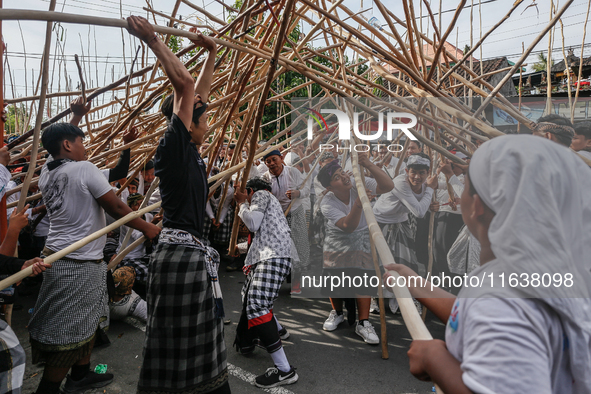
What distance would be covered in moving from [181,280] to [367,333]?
1.93 meters

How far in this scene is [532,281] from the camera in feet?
2.08

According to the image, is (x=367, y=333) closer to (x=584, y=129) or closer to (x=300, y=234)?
(x=300, y=234)

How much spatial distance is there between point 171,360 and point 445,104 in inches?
67.5

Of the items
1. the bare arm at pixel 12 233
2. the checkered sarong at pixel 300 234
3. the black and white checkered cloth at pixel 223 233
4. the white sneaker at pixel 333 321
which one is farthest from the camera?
the black and white checkered cloth at pixel 223 233

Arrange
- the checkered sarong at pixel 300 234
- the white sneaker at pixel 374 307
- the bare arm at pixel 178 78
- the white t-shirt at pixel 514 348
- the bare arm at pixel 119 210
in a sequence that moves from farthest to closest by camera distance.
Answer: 1. the checkered sarong at pixel 300 234
2. the white sneaker at pixel 374 307
3. the bare arm at pixel 119 210
4. the bare arm at pixel 178 78
5. the white t-shirt at pixel 514 348

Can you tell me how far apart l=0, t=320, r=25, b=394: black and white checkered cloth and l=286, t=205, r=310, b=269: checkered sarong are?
118 inches

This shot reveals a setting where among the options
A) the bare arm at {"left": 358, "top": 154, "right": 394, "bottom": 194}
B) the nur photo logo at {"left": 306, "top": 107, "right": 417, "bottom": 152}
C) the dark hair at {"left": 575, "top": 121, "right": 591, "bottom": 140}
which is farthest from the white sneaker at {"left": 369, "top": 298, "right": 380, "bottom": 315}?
the dark hair at {"left": 575, "top": 121, "right": 591, "bottom": 140}

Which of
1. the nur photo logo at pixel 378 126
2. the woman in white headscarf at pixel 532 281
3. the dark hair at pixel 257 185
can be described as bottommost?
the woman in white headscarf at pixel 532 281

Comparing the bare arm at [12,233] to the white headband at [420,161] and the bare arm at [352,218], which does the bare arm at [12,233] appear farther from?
the white headband at [420,161]

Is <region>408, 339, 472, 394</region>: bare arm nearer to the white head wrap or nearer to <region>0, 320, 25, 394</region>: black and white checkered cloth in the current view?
<region>0, 320, 25, 394</region>: black and white checkered cloth

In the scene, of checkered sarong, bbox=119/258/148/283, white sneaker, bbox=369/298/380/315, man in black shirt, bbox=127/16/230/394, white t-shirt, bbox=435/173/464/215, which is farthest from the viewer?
white sneaker, bbox=369/298/380/315

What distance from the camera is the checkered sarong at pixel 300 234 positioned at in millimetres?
4176

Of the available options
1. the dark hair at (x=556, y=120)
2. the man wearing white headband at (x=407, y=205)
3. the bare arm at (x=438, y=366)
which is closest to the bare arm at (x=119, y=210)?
the man wearing white headband at (x=407, y=205)

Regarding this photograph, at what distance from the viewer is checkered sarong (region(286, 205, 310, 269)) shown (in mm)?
4176
